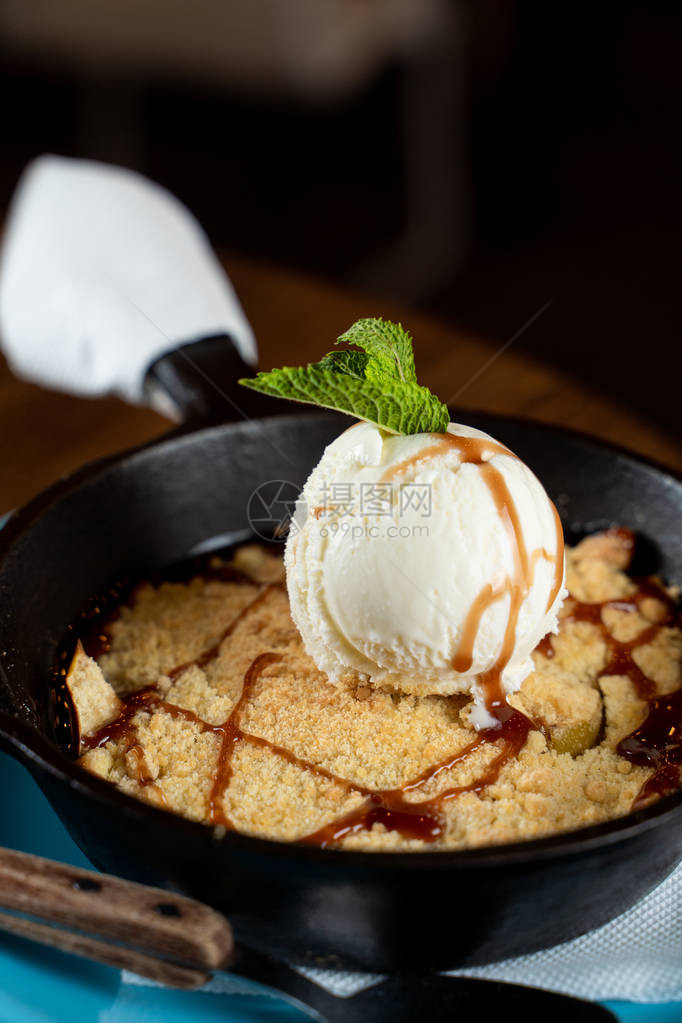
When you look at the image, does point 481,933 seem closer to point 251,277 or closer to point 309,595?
point 309,595

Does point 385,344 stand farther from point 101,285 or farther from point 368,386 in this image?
point 101,285

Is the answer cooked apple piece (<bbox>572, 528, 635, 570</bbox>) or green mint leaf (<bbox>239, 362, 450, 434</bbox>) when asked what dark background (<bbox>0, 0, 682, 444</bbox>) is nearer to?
cooked apple piece (<bbox>572, 528, 635, 570</bbox>)

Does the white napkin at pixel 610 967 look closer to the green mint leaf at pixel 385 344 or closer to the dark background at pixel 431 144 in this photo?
the green mint leaf at pixel 385 344

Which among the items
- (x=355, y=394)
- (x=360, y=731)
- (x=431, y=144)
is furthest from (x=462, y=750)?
(x=431, y=144)

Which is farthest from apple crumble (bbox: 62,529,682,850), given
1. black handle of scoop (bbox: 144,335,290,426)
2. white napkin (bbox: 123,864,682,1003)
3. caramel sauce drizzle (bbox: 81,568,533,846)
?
black handle of scoop (bbox: 144,335,290,426)

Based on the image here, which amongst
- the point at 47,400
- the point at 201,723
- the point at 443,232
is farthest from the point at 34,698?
the point at 443,232

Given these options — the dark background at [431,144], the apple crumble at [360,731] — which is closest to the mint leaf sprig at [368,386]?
the apple crumble at [360,731]

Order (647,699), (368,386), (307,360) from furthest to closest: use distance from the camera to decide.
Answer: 1. (307,360)
2. (647,699)
3. (368,386)
